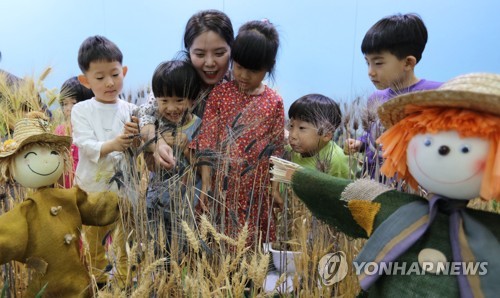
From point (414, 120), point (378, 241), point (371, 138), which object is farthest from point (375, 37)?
point (378, 241)

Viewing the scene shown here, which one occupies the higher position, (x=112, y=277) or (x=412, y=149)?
(x=412, y=149)

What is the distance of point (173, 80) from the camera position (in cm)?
131

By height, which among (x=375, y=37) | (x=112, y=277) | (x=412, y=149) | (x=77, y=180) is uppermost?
(x=375, y=37)

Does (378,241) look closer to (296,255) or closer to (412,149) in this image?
(412,149)

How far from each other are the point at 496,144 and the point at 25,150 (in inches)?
40.6

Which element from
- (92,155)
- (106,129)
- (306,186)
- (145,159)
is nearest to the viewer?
(306,186)

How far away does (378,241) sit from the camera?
80 centimetres

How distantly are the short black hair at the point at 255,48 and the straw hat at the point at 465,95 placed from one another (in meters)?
0.58

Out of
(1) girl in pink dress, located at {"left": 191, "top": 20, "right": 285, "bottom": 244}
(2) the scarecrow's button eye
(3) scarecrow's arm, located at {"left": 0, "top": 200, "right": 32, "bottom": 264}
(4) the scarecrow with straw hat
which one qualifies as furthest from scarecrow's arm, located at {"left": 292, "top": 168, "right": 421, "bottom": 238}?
(3) scarecrow's arm, located at {"left": 0, "top": 200, "right": 32, "bottom": 264}

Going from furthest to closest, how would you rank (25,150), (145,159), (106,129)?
(106,129), (145,159), (25,150)

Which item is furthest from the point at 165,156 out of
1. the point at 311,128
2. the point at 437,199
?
the point at 437,199

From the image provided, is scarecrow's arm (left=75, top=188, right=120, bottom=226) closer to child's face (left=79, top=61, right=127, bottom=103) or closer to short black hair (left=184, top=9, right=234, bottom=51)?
child's face (left=79, top=61, right=127, bottom=103)

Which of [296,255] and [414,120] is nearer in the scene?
[414,120]

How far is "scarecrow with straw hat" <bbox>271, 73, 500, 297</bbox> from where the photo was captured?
718mm
